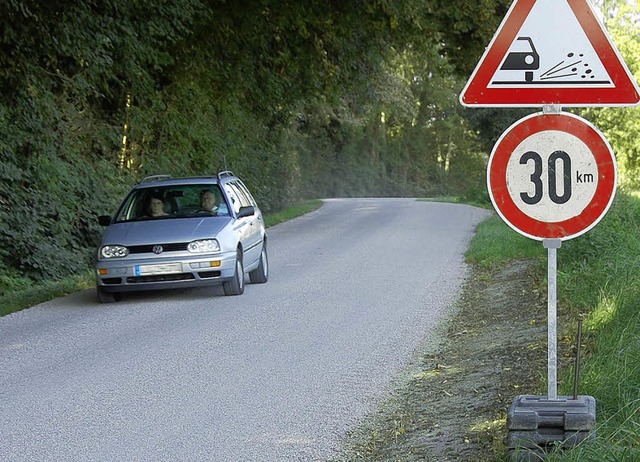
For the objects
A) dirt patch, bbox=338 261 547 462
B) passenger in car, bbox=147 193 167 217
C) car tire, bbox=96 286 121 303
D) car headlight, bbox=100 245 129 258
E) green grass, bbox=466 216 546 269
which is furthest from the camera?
green grass, bbox=466 216 546 269

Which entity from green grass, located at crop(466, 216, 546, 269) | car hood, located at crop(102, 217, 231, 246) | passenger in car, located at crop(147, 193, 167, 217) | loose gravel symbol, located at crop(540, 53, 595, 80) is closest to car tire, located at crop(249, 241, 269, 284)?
car hood, located at crop(102, 217, 231, 246)

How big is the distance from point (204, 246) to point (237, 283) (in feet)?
2.55

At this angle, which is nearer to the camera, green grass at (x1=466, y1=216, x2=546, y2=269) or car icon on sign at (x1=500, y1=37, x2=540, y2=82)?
car icon on sign at (x1=500, y1=37, x2=540, y2=82)

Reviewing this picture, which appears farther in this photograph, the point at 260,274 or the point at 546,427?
the point at 260,274

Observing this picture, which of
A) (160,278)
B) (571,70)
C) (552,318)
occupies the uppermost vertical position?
(571,70)

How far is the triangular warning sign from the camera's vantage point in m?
5.29

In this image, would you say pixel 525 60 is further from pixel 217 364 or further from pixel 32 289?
pixel 32 289

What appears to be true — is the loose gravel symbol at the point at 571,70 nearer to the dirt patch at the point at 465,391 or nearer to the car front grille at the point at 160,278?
the dirt patch at the point at 465,391

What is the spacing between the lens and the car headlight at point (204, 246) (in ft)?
44.9

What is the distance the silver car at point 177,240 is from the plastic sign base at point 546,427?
8.63 meters

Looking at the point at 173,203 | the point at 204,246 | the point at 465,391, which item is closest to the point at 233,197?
the point at 173,203

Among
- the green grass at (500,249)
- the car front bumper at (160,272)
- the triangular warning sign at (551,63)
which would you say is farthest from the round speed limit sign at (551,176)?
the green grass at (500,249)

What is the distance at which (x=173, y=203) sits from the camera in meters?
14.8

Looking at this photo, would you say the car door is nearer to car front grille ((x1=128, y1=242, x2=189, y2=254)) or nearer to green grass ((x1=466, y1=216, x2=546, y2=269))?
car front grille ((x1=128, y1=242, x2=189, y2=254))
